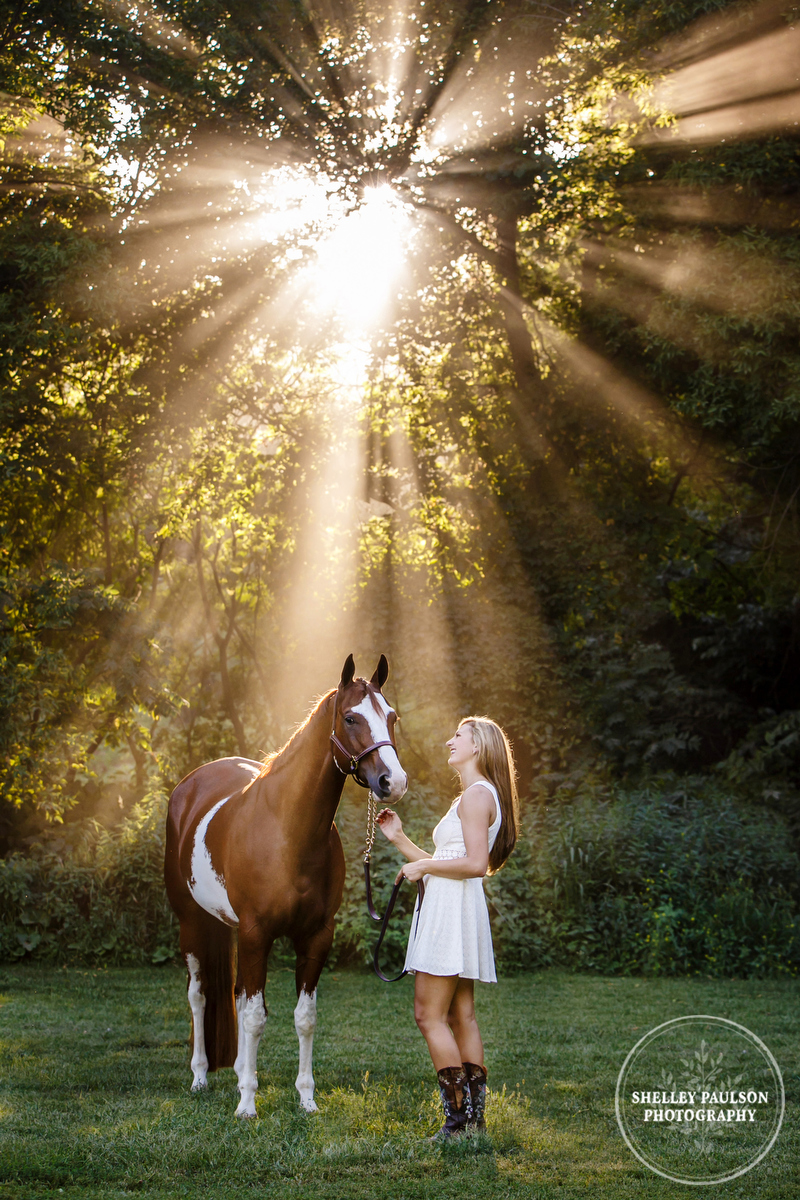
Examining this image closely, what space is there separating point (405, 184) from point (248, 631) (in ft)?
23.0

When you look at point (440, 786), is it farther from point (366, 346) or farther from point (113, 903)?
point (366, 346)

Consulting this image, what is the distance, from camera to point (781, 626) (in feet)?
46.9

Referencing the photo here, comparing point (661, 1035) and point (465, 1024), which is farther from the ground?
point (465, 1024)

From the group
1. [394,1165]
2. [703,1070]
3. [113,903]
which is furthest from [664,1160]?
[113,903]

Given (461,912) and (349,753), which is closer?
(461,912)

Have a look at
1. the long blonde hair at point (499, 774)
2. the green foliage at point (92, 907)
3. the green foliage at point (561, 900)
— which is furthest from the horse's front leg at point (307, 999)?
the green foliage at point (92, 907)

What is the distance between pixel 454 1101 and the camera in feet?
13.4

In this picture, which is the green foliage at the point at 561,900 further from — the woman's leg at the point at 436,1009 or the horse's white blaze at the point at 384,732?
the horse's white blaze at the point at 384,732

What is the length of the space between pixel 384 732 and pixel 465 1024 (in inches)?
49.9

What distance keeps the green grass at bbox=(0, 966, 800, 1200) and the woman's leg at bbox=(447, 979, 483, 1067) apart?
12.6 inches

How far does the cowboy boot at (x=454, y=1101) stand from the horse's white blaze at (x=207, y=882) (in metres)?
1.40

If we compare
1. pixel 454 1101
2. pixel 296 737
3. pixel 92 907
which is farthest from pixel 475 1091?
pixel 92 907

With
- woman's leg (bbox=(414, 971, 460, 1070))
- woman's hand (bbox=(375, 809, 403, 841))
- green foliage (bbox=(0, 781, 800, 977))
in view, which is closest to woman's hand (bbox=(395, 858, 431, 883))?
woman's hand (bbox=(375, 809, 403, 841))

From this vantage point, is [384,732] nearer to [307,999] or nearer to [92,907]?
[307,999]
